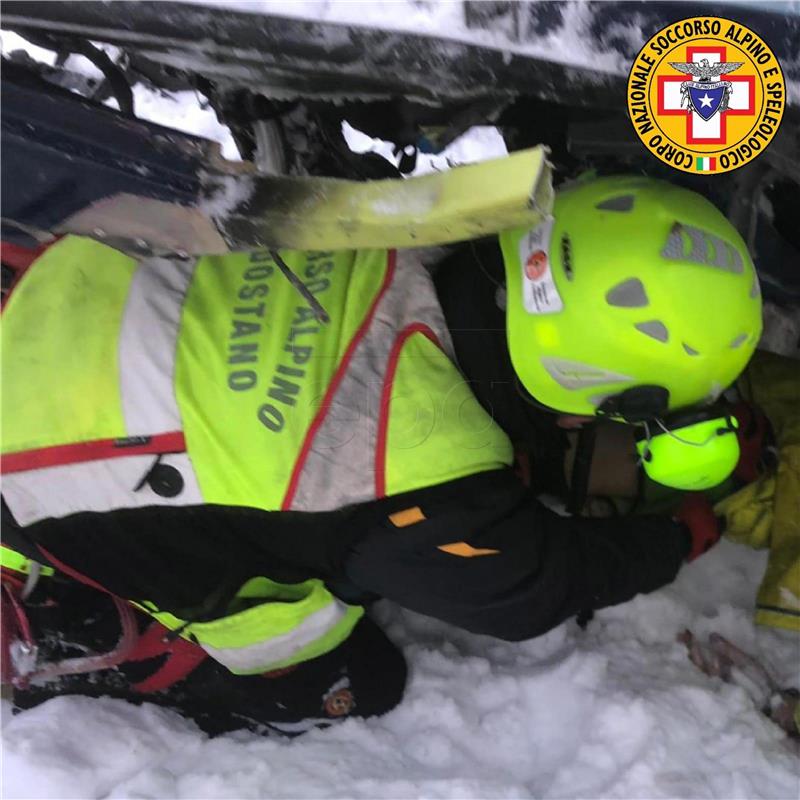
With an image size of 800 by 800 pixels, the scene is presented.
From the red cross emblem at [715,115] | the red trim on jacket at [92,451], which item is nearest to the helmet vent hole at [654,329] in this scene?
the red cross emblem at [715,115]

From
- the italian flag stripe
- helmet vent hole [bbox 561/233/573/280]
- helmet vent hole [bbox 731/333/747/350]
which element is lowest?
helmet vent hole [bbox 731/333/747/350]

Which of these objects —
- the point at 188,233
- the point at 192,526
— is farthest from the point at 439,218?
the point at 192,526

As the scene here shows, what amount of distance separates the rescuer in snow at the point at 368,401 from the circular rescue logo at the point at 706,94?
0.20 m

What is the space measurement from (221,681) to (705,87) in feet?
5.63

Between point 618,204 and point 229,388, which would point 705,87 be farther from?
point 229,388

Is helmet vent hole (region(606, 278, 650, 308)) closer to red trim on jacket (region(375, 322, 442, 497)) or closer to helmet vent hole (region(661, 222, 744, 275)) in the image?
helmet vent hole (region(661, 222, 744, 275))

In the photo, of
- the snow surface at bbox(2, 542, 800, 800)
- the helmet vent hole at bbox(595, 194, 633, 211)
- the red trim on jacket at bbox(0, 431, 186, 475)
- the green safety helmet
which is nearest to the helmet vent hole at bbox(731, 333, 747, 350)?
the green safety helmet

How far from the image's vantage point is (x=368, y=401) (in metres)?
1.52

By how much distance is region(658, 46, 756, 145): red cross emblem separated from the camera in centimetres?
121

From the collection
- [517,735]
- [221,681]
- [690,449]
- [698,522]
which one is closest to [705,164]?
[690,449]

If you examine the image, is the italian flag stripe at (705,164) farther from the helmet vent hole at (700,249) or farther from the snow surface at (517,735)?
the snow surface at (517,735)

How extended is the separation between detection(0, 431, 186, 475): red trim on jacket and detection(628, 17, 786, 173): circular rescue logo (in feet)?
3.27

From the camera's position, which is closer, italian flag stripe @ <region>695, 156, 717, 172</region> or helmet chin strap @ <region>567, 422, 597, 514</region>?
italian flag stripe @ <region>695, 156, 717, 172</region>

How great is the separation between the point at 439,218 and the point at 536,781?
143cm
